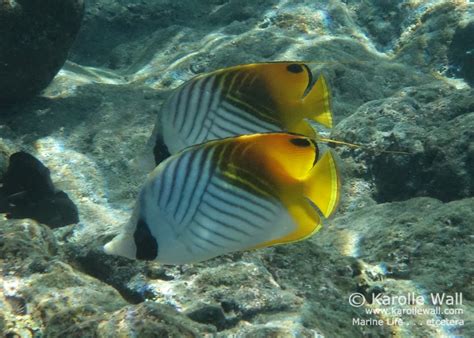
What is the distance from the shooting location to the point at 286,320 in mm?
2002

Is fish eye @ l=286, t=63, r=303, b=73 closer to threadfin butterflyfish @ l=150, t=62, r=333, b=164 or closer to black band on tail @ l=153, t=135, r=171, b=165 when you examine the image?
threadfin butterflyfish @ l=150, t=62, r=333, b=164

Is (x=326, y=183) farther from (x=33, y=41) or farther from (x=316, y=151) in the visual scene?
(x=33, y=41)

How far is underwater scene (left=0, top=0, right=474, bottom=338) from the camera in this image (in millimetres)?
1417

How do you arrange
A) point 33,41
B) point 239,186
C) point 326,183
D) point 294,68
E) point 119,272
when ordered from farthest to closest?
1. point 33,41
2. point 119,272
3. point 294,68
4. point 239,186
5. point 326,183

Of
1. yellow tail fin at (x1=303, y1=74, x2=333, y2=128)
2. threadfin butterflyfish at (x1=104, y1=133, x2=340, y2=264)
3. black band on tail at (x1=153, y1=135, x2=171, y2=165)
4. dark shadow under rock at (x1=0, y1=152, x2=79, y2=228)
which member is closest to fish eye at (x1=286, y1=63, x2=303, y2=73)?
yellow tail fin at (x1=303, y1=74, x2=333, y2=128)

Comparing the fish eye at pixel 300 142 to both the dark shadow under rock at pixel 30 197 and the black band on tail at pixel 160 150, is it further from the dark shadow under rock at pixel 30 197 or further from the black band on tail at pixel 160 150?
the dark shadow under rock at pixel 30 197

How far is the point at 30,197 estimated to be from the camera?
377cm

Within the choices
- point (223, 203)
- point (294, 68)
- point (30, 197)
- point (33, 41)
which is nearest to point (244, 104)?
point (294, 68)

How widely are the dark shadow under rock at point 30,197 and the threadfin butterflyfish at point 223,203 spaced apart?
2.57m

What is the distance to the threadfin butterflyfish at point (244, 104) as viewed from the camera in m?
1.72

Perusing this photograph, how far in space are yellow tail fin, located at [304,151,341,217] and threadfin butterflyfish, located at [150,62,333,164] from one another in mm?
499

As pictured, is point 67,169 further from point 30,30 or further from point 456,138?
point 456,138

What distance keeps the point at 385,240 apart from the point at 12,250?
2.36 m

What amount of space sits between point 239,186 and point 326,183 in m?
0.28
